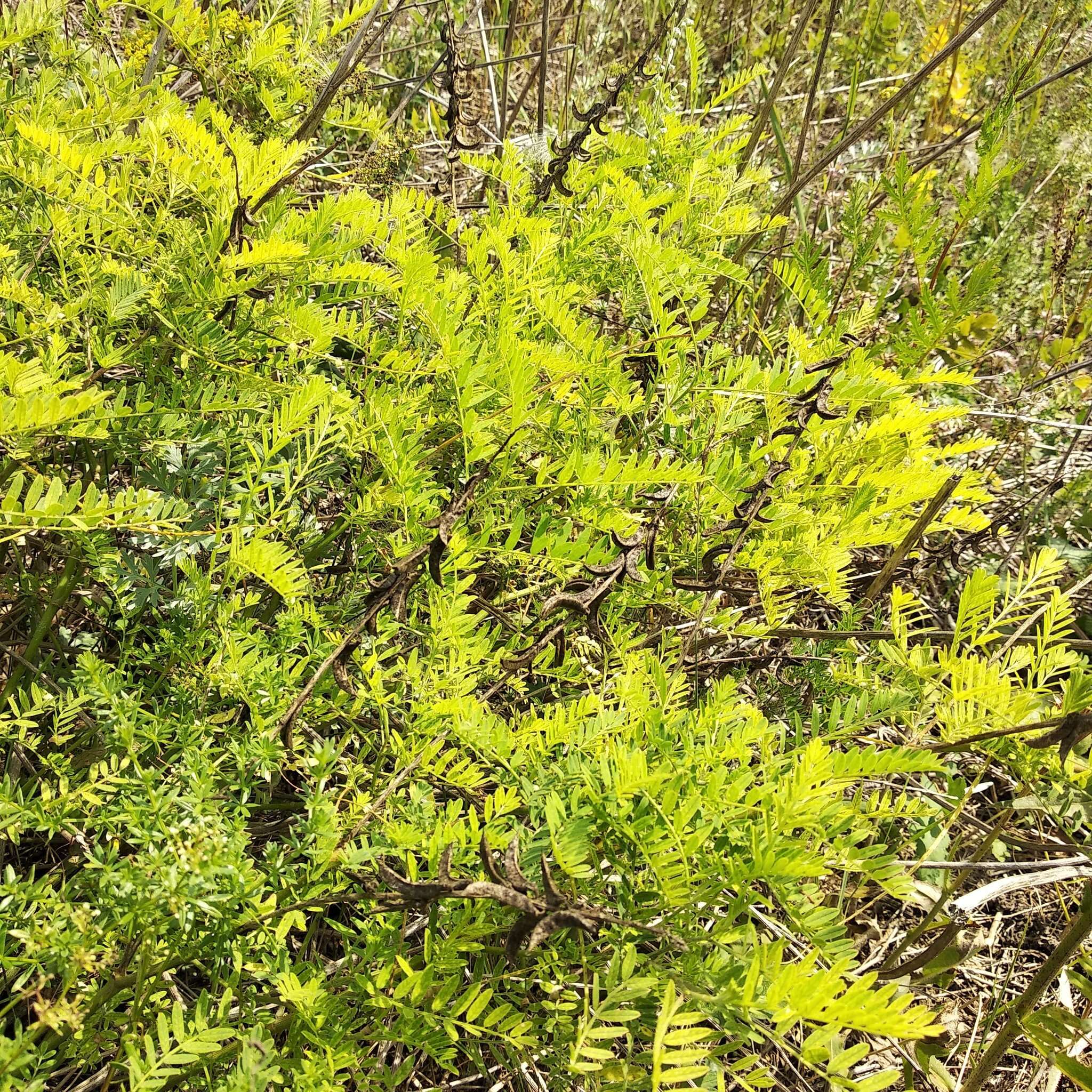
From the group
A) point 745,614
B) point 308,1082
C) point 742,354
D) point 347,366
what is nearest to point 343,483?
point 347,366

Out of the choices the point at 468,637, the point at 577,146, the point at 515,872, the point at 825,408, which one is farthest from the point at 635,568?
the point at 577,146

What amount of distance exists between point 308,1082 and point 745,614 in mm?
942

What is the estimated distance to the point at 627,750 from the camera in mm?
859

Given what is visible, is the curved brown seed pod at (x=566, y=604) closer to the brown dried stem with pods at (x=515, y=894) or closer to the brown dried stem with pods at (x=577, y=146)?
the brown dried stem with pods at (x=515, y=894)

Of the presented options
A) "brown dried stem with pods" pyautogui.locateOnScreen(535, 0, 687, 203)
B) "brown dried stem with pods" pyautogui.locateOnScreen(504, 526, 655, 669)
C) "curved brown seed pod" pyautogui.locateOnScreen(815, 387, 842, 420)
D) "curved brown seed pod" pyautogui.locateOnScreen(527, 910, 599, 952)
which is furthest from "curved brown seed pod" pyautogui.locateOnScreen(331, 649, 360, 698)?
"brown dried stem with pods" pyautogui.locateOnScreen(535, 0, 687, 203)

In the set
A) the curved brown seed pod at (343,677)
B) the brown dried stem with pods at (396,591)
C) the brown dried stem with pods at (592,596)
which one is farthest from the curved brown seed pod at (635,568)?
the curved brown seed pod at (343,677)

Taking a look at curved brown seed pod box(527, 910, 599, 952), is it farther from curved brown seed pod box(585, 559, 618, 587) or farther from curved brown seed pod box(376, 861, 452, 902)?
curved brown seed pod box(585, 559, 618, 587)

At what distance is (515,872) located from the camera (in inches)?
29.7

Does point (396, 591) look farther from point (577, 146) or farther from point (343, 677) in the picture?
point (577, 146)

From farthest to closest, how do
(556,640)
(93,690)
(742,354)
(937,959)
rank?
1. (742,354)
2. (937,959)
3. (556,640)
4. (93,690)

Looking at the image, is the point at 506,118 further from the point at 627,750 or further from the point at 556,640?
the point at 627,750

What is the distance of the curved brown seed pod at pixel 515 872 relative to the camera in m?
0.75

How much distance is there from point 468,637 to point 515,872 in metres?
0.32

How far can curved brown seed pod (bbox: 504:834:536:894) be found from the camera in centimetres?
75
